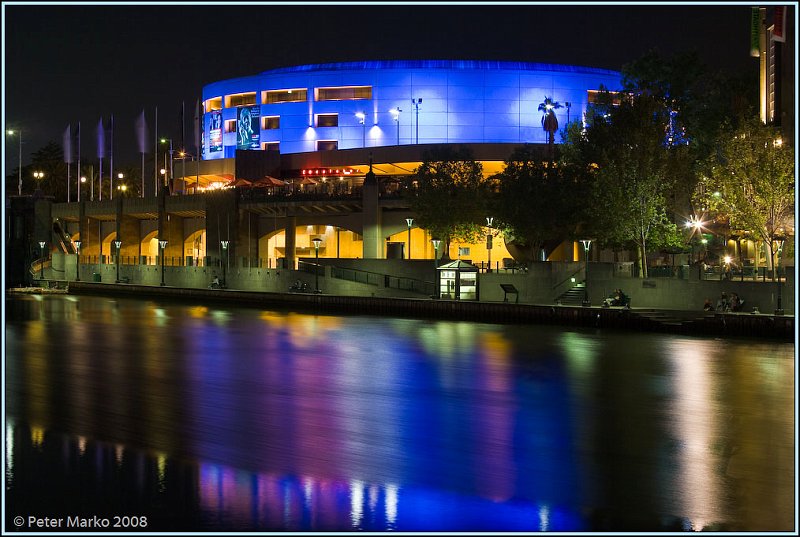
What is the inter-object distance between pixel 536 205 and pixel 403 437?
40.3 metres

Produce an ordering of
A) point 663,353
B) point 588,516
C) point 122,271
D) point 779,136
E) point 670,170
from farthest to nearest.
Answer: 1. point 122,271
2. point 670,170
3. point 779,136
4. point 663,353
5. point 588,516

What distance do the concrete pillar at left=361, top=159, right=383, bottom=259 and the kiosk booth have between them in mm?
19753

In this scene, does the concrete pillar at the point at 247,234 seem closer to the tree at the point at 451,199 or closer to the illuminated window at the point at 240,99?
the tree at the point at 451,199

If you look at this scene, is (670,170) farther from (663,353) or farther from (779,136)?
(663,353)

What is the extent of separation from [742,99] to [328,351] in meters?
44.2

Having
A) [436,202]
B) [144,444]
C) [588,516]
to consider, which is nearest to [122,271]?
[436,202]

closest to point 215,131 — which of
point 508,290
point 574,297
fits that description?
point 508,290

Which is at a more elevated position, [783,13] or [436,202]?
[783,13]

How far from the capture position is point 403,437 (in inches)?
912

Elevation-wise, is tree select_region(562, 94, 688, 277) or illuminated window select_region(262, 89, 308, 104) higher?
illuminated window select_region(262, 89, 308, 104)

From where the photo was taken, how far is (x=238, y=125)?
111 metres

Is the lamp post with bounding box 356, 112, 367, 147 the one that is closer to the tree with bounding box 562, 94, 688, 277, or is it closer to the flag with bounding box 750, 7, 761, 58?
the flag with bounding box 750, 7, 761, 58

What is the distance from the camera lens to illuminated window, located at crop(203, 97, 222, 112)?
386 ft

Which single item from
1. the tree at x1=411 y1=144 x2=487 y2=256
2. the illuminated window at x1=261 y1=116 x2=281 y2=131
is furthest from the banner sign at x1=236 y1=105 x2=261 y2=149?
the tree at x1=411 y1=144 x2=487 y2=256
